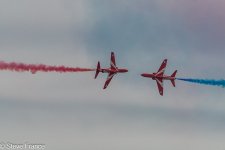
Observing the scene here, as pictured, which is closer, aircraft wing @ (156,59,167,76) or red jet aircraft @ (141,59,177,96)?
red jet aircraft @ (141,59,177,96)

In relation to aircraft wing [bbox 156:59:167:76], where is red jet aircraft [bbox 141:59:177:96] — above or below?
below

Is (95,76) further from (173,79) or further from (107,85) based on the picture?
(173,79)

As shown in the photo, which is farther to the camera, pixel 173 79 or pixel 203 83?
pixel 173 79

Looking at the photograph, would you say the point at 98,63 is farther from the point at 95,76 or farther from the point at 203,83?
the point at 203,83

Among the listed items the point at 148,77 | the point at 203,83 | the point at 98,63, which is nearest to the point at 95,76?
the point at 98,63

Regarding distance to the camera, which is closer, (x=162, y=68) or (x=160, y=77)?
(x=160, y=77)

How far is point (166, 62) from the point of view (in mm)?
199000

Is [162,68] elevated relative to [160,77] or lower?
elevated

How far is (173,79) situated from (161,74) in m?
4.75

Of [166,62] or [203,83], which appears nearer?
[203,83]

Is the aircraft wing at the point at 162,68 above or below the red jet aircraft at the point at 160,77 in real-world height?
above

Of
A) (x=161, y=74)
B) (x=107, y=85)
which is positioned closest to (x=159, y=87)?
(x=161, y=74)

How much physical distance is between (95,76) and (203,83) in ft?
103

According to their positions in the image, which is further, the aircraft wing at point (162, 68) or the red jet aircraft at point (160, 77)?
the aircraft wing at point (162, 68)
